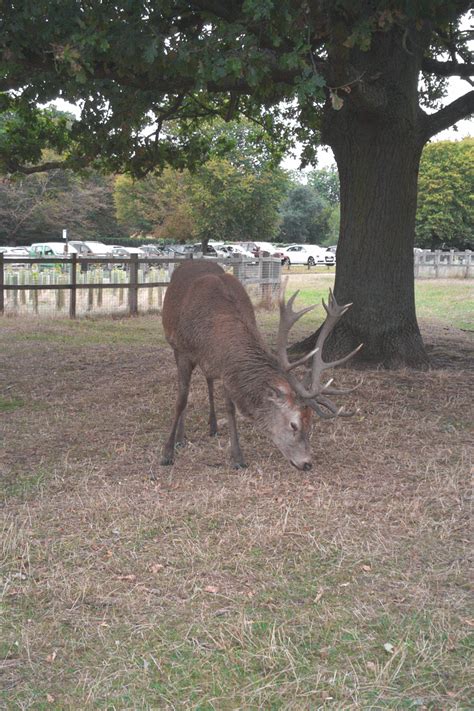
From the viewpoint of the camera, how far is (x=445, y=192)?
48.7m

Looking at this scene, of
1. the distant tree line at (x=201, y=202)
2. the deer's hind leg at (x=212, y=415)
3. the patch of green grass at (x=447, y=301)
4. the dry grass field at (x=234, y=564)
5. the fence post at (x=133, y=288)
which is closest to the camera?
the dry grass field at (x=234, y=564)

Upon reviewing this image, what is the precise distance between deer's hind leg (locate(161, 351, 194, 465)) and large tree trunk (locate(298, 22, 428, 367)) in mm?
3089

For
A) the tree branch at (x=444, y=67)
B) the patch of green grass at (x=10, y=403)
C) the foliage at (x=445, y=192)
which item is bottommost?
the patch of green grass at (x=10, y=403)

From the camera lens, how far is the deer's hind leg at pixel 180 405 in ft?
21.5

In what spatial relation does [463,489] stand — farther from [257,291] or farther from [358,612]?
[257,291]

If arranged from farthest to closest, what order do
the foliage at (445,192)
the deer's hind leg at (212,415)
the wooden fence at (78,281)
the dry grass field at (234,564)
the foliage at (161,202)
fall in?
the foliage at (445,192) < the foliage at (161,202) < the wooden fence at (78,281) < the deer's hind leg at (212,415) < the dry grass field at (234,564)

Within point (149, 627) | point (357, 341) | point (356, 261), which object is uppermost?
point (356, 261)

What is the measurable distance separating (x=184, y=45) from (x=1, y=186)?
39.9 meters

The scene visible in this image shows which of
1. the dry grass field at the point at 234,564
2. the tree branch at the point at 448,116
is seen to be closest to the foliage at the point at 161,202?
the tree branch at the point at 448,116

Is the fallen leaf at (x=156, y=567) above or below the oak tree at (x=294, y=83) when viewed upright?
below

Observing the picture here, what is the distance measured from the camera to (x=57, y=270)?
17.4 metres

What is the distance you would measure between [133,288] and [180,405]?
11207 millimetres

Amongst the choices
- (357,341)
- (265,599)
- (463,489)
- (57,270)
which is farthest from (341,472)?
(57,270)

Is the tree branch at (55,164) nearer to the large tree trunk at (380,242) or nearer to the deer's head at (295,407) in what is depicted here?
the large tree trunk at (380,242)
